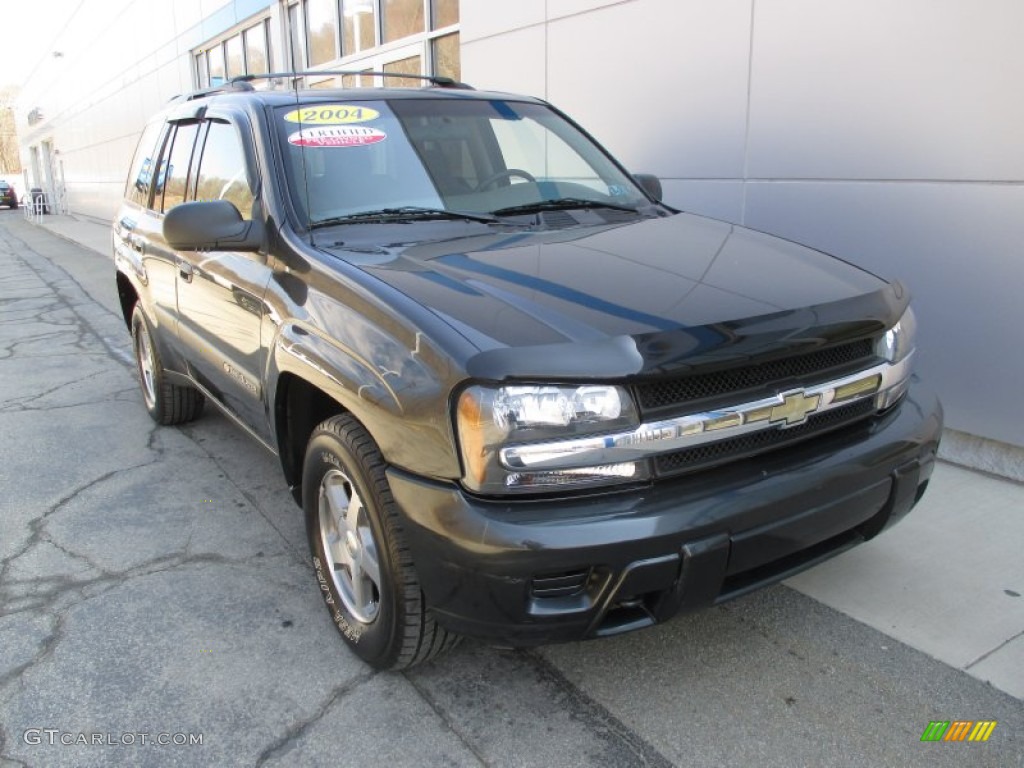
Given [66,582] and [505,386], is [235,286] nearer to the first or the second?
[66,582]

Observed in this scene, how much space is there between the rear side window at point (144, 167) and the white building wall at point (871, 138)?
3.41 meters

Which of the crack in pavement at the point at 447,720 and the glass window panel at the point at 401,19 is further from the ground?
the glass window panel at the point at 401,19

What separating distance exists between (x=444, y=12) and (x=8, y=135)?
98.7 meters

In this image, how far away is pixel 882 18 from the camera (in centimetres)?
444

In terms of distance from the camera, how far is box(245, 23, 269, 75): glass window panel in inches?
569

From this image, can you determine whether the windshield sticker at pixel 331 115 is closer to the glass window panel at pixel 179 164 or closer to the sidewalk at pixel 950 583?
the glass window panel at pixel 179 164

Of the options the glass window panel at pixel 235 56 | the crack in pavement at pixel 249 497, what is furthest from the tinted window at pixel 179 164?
the glass window panel at pixel 235 56

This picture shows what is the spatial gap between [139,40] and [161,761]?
24939 mm

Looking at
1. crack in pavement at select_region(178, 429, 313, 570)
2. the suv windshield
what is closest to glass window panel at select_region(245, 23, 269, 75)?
crack in pavement at select_region(178, 429, 313, 570)

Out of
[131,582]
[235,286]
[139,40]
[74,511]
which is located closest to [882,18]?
[235,286]

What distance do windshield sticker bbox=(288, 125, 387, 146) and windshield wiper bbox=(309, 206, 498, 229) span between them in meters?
0.36

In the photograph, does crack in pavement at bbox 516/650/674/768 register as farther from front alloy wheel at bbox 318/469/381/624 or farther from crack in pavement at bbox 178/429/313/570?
crack in pavement at bbox 178/429/313/570

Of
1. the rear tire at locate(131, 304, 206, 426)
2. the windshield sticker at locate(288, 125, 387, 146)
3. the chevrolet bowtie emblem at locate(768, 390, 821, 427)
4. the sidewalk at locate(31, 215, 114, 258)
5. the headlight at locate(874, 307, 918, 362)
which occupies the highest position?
the windshield sticker at locate(288, 125, 387, 146)

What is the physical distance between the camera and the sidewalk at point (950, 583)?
9.06 feet
